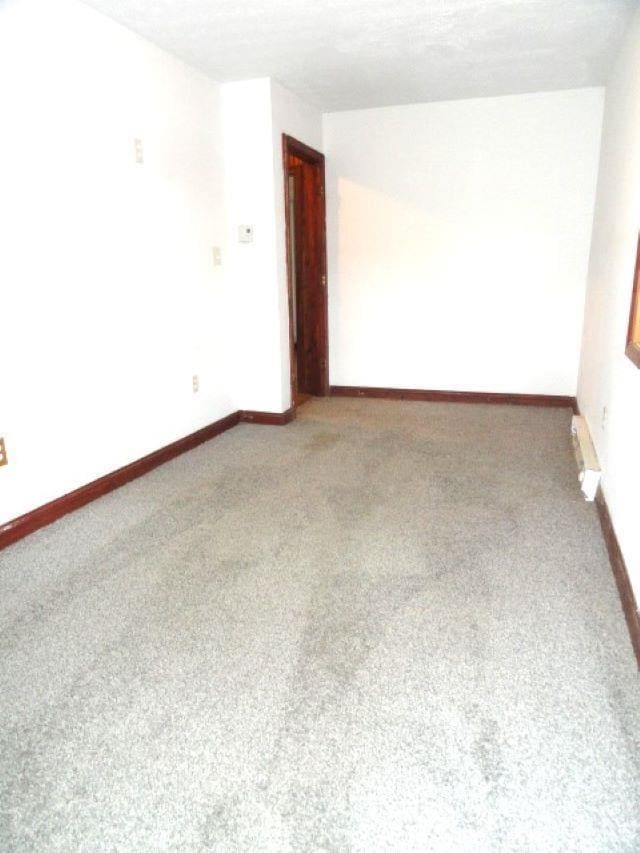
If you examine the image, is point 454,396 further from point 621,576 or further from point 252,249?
point 621,576

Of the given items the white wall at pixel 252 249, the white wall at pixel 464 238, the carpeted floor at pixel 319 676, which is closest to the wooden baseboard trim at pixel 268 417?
the white wall at pixel 252 249

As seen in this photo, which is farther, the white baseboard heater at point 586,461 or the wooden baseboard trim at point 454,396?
the wooden baseboard trim at point 454,396

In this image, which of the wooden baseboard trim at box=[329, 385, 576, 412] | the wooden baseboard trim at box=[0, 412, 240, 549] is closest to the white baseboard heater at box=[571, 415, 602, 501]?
the wooden baseboard trim at box=[329, 385, 576, 412]

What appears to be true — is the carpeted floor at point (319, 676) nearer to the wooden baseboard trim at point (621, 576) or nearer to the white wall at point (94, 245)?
the wooden baseboard trim at point (621, 576)

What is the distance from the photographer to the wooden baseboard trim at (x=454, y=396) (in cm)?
473

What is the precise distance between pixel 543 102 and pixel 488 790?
4.50 m

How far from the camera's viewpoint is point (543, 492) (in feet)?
9.80

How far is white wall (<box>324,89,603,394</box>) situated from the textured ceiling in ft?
1.21

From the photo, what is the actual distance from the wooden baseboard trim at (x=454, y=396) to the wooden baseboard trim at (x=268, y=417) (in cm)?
93

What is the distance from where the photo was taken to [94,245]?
9.43 feet

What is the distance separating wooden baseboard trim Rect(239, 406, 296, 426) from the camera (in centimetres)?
431

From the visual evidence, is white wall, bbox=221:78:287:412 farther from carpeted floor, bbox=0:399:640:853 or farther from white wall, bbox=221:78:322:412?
carpeted floor, bbox=0:399:640:853

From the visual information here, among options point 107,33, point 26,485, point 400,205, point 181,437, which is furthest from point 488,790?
point 400,205

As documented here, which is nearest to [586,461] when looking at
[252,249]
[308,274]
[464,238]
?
[464,238]
